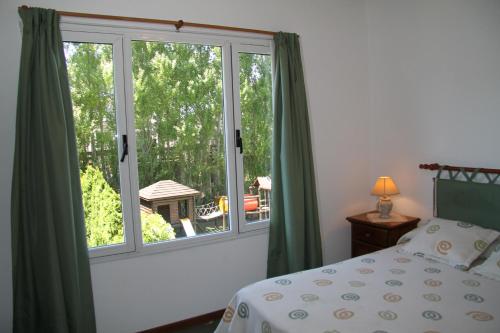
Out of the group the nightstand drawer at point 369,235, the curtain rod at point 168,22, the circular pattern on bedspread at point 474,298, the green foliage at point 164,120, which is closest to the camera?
the circular pattern on bedspread at point 474,298

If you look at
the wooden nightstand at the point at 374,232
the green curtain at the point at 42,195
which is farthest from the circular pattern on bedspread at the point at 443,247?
the green curtain at the point at 42,195

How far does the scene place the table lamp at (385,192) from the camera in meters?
3.12

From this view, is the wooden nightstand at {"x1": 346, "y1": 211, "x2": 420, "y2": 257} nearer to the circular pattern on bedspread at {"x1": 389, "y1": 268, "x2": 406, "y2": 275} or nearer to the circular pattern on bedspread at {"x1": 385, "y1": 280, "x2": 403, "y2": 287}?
the circular pattern on bedspread at {"x1": 389, "y1": 268, "x2": 406, "y2": 275}

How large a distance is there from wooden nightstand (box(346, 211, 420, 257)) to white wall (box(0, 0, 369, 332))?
0.76ft

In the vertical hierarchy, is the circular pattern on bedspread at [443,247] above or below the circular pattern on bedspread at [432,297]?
above

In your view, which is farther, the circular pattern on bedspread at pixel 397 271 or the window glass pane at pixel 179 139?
the window glass pane at pixel 179 139

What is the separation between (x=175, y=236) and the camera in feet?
9.10

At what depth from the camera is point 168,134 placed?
8.89 feet

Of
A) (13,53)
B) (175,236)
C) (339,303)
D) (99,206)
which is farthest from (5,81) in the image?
(339,303)

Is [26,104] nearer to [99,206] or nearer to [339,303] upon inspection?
[99,206]

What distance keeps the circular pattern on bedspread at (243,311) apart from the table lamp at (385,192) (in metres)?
1.72

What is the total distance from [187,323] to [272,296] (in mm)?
1137

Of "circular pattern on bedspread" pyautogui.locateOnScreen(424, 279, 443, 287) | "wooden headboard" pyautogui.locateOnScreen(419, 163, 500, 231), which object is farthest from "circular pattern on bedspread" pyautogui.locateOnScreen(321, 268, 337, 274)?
"wooden headboard" pyautogui.locateOnScreen(419, 163, 500, 231)

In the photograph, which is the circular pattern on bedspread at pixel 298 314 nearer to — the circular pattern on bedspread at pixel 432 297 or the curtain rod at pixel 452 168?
the circular pattern on bedspread at pixel 432 297
